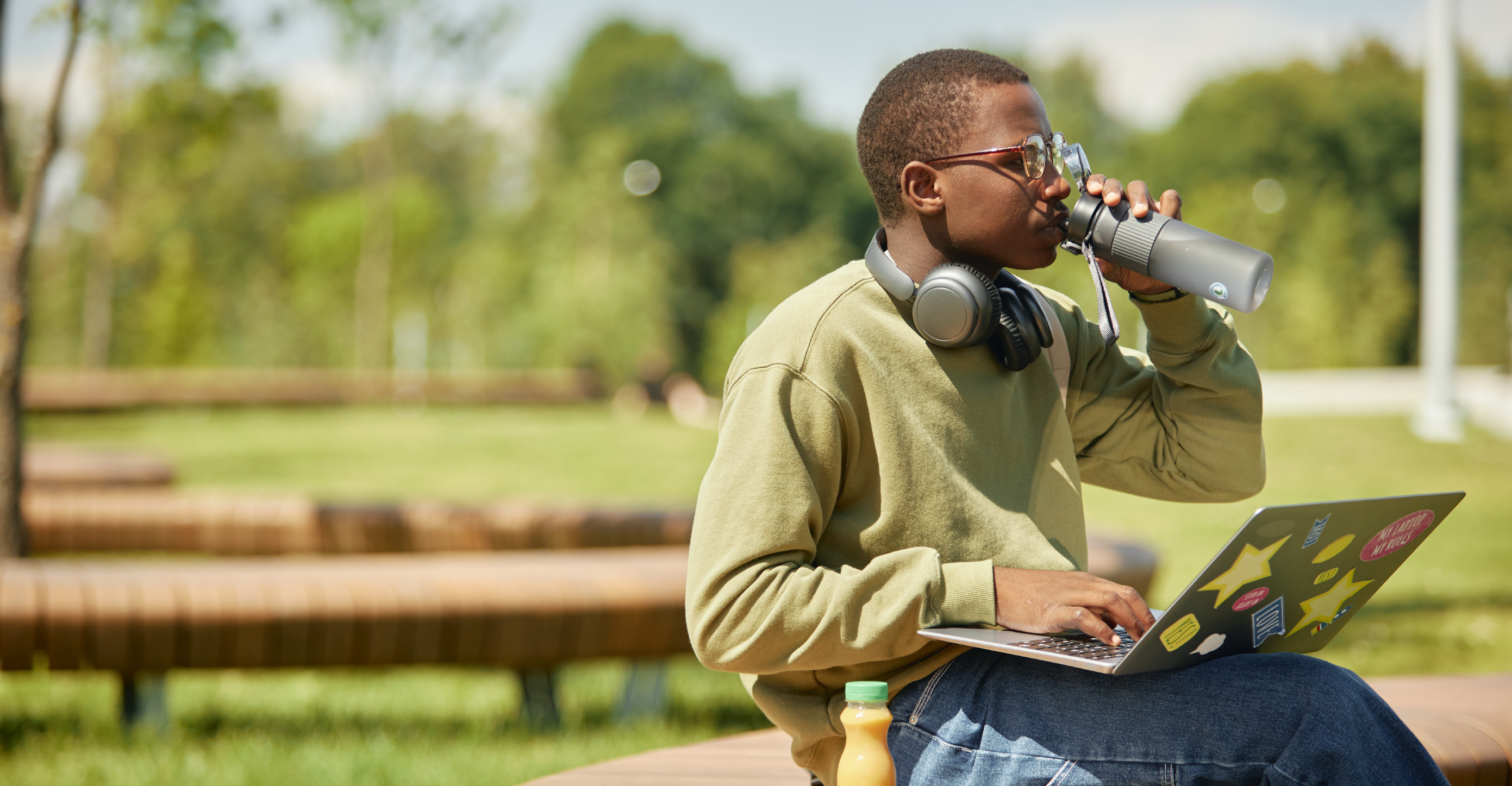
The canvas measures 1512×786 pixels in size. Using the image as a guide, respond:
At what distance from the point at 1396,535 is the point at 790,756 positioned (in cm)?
131

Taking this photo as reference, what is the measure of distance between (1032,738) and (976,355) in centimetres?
55

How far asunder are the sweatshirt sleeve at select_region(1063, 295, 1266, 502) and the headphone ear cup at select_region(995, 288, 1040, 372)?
0.79 feet

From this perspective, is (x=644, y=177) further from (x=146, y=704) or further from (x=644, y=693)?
(x=146, y=704)

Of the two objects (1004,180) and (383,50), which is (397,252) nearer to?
(383,50)

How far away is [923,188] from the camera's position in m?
Result: 1.92

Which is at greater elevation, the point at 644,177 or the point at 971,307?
the point at 644,177

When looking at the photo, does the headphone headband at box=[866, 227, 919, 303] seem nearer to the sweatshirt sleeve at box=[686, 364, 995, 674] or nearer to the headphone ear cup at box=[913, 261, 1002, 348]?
the headphone ear cup at box=[913, 261, 1002, 348]

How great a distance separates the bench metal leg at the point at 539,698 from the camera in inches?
196

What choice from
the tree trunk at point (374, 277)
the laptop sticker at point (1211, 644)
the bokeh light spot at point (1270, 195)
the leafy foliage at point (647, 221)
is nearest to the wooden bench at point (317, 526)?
the laptop sticker at point (1211, 644)

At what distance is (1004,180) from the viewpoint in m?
1.88

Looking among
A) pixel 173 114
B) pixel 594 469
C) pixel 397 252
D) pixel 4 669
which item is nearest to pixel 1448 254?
pixel 594 469

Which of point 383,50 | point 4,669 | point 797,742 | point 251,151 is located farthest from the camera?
point 251,151

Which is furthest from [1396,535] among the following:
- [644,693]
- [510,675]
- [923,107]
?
[510,675]

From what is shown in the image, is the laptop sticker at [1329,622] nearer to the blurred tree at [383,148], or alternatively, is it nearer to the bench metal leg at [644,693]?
the bench metal leg at [644,693]
